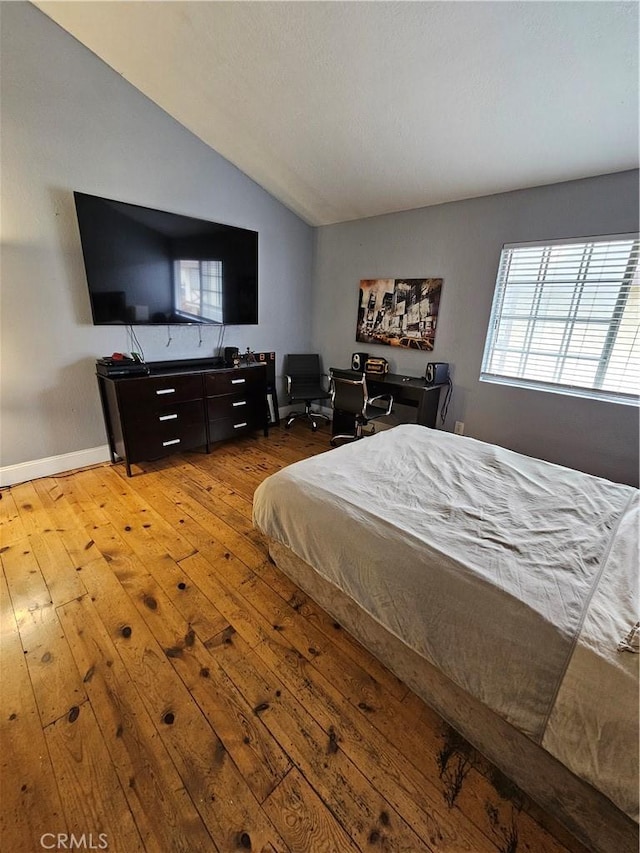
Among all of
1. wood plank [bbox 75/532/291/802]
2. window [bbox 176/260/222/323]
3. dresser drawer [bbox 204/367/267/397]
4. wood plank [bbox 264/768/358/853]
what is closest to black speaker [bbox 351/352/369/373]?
dresser drawer [bbox 204/367/267/397]

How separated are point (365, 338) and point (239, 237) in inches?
65.4

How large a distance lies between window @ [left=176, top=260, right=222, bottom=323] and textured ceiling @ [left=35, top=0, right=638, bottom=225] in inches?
42.2

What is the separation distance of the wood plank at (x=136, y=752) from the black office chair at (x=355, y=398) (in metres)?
2.47

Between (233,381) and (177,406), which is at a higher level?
(233,381)

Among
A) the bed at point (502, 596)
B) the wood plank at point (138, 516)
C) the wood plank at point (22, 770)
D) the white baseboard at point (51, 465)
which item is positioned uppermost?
the bed at point (502, 596)

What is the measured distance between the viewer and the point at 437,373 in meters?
3.27

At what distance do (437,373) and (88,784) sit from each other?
10.8 ft

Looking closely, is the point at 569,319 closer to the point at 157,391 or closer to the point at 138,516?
the point at 157,391

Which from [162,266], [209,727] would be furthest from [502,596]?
[162,266]

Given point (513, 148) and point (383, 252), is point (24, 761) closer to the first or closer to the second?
point (513, 148)

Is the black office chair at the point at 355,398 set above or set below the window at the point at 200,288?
below

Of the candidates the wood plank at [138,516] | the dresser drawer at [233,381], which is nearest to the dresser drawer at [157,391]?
the dresser drawer at [233,381]

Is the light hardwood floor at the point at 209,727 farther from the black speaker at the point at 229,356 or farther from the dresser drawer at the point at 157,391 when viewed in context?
the black speaker at the point at 229,356

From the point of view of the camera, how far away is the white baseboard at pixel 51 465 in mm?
2621
